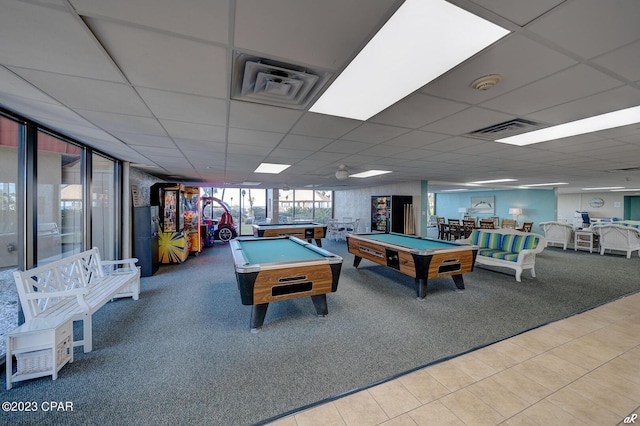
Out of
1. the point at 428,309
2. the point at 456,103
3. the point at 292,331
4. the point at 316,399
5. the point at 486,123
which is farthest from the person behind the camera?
the point at 428,309

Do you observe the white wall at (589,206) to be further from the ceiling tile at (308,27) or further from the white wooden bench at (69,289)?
the white wooden bench at (69,289)

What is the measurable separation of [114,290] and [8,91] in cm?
219

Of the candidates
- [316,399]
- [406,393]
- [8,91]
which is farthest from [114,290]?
[406,393]

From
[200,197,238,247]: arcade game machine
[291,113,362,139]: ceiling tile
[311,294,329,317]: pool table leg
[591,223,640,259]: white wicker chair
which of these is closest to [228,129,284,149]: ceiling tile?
[291,113,362,139]: ceiling tile

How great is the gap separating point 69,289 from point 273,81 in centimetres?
306

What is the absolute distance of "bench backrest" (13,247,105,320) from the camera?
2154mm

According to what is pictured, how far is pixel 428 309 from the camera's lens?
3332mm

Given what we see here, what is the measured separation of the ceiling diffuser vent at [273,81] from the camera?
153cm

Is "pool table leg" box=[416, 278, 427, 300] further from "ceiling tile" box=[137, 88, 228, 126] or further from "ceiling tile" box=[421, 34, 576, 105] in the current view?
"ceiling tile" box=[137, 88, 228, 126]

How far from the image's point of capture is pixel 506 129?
273 cm

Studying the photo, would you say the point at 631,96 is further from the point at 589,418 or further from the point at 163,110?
the point at 163,110

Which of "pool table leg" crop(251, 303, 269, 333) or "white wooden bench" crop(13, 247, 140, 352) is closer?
"white wooden bench" crop(13, 247, 140, 352)

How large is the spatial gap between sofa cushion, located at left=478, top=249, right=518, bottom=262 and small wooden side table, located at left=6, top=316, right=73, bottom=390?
6.44 meters

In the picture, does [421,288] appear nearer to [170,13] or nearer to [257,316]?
[257,316]
